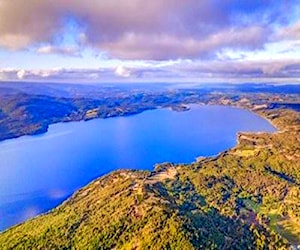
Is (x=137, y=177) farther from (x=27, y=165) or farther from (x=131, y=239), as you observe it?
(x=27, y=165)

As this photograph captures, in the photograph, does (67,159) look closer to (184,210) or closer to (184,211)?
(184,210)

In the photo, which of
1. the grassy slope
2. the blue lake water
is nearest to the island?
the grassy slope

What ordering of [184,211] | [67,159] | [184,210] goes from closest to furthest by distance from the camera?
1. [184,211]
2. [184,210]
3. [67,159]

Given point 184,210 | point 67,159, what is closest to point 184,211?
point 184,210

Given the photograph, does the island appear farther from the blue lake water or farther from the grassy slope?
the blue lake water

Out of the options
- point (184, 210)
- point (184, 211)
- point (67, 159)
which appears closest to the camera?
point (184, 211)

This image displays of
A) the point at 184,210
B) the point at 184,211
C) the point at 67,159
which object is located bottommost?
the point at 67,159

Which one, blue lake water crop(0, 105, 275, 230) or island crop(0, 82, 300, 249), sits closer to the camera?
island crop(0, 82, 300, 249)

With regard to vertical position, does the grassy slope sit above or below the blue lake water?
above

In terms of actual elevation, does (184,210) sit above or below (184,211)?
below
